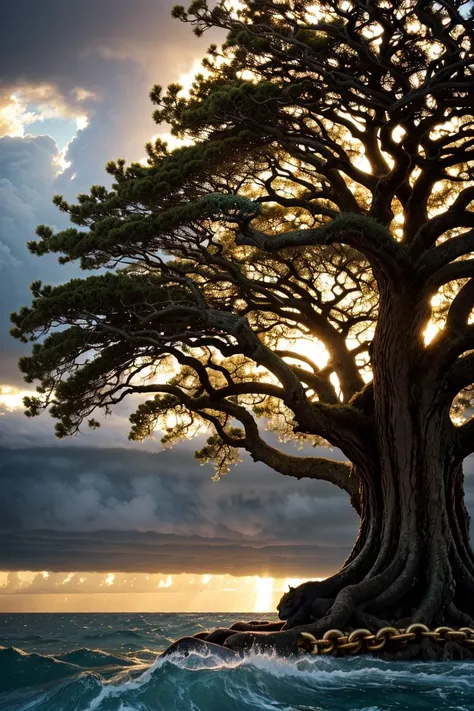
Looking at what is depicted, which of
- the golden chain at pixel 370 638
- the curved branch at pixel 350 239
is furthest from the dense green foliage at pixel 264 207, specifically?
the golden chain at pixel 370 638

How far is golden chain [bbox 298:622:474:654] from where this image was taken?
29.8 feet

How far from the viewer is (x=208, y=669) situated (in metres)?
7.76

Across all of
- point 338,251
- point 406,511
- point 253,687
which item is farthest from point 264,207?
point 253,687

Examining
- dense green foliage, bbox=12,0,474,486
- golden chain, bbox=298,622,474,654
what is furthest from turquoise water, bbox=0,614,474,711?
dense green foliage, bbox=12,0,474,486

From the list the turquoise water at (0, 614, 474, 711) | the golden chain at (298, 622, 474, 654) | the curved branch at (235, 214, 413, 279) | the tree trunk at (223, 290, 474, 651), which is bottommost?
the turquoise water at (0, 614, 474, 711)

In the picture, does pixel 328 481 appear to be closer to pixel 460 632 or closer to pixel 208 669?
pixel 460 632

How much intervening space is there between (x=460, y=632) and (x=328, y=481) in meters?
6.19

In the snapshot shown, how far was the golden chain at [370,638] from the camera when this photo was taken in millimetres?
9070

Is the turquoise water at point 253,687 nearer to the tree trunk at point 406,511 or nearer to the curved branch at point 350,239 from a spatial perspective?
the tree trunk at point 406,511

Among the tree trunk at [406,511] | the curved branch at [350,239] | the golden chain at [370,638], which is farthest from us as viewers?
the curved branch at [350,239]

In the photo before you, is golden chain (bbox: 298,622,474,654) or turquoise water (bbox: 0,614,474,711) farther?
golden chain (bbox: 298,622,474,654)

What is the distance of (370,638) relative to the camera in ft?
30.2

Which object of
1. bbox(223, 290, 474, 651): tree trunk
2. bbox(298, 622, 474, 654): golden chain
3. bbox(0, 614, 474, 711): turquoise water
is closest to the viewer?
bbox(0, 614, 474, 711): turquoise water

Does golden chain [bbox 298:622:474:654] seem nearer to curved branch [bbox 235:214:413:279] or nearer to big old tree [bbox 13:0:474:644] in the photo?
big old tree [bbox 13:0:474:644]
